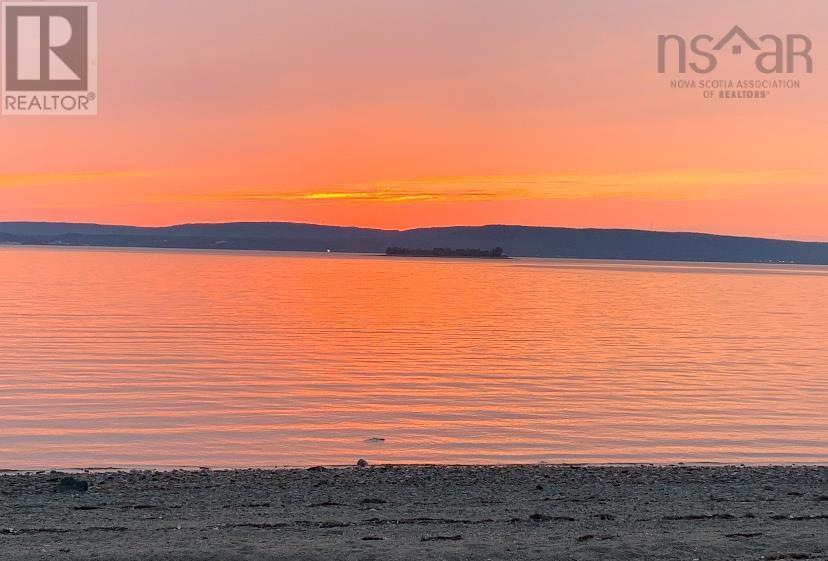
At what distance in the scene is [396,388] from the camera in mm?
21359

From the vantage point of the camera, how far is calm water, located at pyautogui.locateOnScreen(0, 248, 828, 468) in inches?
598

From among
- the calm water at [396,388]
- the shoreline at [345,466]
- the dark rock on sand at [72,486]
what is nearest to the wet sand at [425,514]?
the dark rock on sand at [72,486]

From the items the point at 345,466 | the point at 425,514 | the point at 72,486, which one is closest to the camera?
the point at 425,514

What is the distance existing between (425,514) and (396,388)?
1144 centimetres

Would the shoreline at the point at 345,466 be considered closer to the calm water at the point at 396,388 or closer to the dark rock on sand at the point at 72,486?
the calm water at the point at 396,388

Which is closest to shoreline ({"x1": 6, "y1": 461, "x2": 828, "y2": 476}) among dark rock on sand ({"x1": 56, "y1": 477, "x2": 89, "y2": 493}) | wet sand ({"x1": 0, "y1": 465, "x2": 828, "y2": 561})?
wet sand ({"x1": 0, "y1": 465, "x2": 828, "y2": 561})

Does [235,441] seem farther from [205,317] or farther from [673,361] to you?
[205,317]

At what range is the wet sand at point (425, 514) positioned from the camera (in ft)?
26.8

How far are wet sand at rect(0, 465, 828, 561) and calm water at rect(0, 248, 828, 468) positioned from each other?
203cm

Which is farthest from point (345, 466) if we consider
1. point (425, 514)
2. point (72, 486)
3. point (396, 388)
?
point (396, 388)

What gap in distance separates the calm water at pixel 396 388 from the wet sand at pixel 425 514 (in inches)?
80.0

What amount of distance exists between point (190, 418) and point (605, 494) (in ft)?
28.4

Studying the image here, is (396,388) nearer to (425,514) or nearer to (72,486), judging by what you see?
(72,486)

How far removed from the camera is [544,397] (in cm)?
2039
